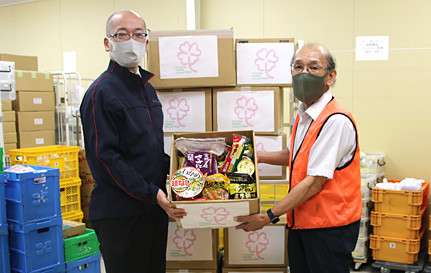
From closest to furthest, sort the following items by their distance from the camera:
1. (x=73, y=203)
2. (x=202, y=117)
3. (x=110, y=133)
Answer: (x=110, y=133)
(x=202, y=117)
(x=73, y=203)

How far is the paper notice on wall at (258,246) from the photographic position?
2.40 meters

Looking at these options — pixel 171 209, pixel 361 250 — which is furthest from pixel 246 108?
pixel 361 250

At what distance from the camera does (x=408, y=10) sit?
13.3 feet

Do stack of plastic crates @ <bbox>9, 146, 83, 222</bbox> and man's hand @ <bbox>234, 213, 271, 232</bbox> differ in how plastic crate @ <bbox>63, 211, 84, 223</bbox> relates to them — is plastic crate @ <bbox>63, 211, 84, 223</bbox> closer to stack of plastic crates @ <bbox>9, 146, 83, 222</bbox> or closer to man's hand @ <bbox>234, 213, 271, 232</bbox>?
stack of plastic crates @ <bbox>9, 146, 83, 222</bbox>

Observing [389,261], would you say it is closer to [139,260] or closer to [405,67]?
[405,67]

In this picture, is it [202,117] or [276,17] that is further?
[276,17]

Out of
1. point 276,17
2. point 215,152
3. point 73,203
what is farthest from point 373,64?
point 73,203

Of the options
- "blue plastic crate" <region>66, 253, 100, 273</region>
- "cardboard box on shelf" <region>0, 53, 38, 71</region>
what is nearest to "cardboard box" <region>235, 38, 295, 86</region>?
"blue plastic crate" <region>66, 253, 100, 273</region>

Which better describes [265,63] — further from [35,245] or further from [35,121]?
[35,121]

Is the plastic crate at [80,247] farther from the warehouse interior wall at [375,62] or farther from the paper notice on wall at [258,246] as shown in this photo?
the warehouse interior wall at [375,62]

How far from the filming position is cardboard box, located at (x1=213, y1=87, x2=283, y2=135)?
91.4 inches

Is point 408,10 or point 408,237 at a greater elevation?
point 408,10

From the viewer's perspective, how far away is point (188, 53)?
7.43 feet

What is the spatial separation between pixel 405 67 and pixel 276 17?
5.07ft
